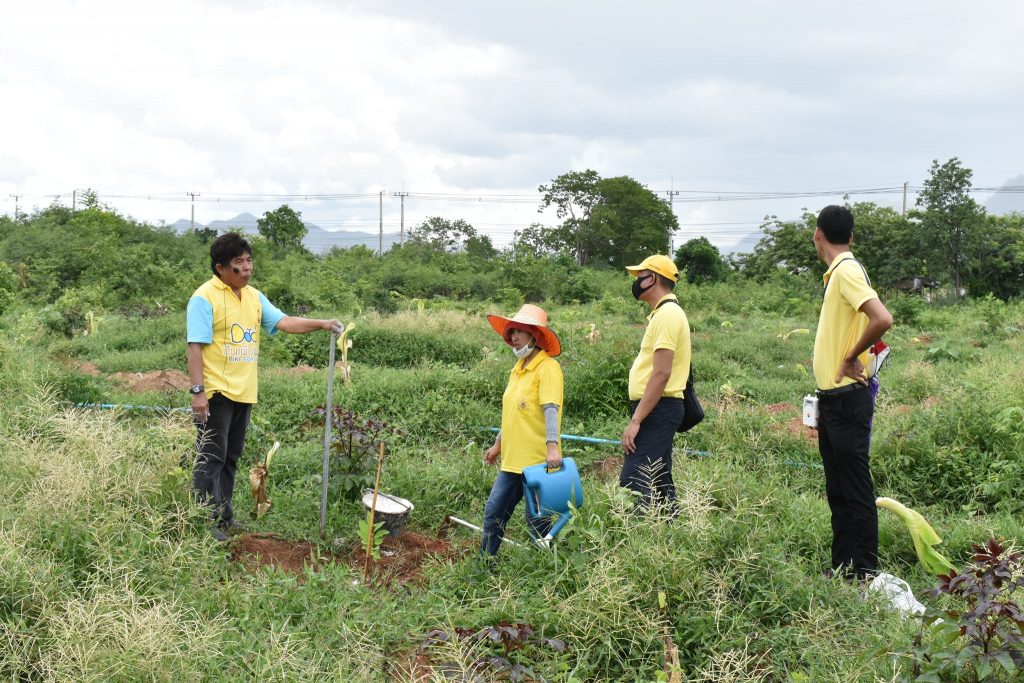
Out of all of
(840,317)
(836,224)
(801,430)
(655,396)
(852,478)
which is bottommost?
(801,430)

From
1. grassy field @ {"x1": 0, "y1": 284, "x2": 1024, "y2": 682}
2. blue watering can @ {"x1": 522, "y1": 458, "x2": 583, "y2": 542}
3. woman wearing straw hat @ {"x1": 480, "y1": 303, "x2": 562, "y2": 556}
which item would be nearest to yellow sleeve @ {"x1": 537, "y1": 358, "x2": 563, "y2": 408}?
woman wearing straw hat @ {"x1": 480, "y1": 303, "x2": 562, "y2": 556}

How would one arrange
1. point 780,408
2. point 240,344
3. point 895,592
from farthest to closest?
point 780,408 < point 240,344 < point 895,592

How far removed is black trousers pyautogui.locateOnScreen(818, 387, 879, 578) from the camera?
157 inches

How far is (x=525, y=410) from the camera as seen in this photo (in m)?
4.31

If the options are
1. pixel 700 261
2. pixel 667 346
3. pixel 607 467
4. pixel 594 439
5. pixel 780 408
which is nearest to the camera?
pixel 667 346

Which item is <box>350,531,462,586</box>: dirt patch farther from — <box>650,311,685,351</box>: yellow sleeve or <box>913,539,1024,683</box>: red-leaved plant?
<box>913,539,1024,683</box>: red-leaved plant

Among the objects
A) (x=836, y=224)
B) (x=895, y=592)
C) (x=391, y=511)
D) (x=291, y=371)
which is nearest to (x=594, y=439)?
(x=391, y=511)

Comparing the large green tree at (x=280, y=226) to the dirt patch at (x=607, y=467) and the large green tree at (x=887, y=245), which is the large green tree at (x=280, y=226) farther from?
the dirt patch at (x=607, y=467)

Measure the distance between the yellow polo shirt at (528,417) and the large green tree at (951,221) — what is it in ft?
59.3

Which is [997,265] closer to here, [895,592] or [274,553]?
[895,592]

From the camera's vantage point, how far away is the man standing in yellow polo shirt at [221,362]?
15.0 feet

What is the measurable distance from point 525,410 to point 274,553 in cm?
157

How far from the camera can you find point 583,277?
65.9ft

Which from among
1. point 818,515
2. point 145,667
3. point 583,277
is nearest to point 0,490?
point 145,667
